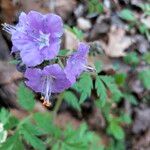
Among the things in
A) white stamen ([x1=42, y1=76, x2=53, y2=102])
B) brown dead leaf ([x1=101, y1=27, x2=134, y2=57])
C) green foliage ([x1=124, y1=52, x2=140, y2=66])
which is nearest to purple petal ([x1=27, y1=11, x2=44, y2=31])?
white stamen ([x1=42, y1=76, x2=53, y2=102])

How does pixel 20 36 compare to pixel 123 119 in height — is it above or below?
above

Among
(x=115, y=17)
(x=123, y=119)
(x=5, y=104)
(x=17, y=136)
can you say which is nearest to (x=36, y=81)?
(x=17, y=136)

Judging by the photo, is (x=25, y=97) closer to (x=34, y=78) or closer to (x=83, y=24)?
(x=34, y=78)

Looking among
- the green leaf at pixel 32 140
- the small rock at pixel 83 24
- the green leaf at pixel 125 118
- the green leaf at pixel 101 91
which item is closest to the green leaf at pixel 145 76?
the green leaf at pixel 125 118

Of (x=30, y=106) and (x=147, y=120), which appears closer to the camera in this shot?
(x=30, y=106)

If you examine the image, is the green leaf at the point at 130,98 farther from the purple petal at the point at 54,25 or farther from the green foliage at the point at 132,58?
the purple petal at the point at 54,25

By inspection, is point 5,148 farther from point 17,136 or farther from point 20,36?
point 20,36

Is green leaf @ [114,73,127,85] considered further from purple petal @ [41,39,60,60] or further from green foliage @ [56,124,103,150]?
purple petal @ [41,39,60,60]
